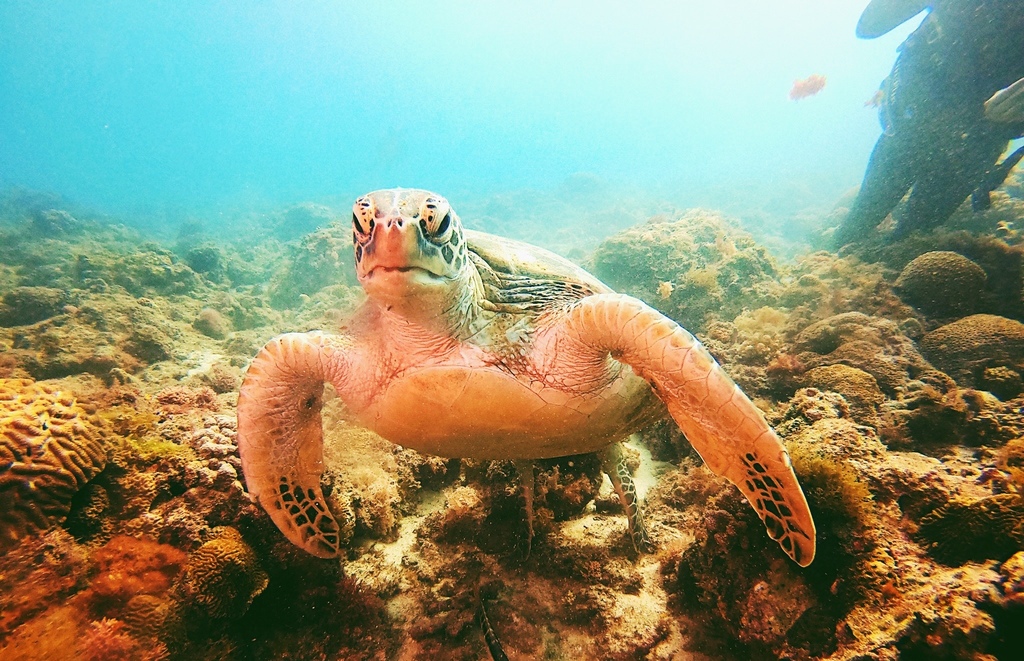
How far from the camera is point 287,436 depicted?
2.65 meters

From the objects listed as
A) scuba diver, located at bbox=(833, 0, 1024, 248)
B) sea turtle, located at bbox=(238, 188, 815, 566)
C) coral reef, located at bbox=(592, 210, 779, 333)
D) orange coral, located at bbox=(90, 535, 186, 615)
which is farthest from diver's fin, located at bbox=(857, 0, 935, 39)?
orange coral, located at bbox=(90, 535, 186, 615)

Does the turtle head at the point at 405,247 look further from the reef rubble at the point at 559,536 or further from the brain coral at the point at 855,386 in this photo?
the brain coral at the point at 855,386

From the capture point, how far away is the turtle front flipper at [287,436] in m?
2.53

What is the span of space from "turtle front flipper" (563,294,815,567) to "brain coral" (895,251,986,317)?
5.59 metres

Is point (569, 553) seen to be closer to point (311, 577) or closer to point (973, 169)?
point (311, 577)

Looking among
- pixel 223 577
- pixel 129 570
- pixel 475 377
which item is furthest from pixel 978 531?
pixel 129 570

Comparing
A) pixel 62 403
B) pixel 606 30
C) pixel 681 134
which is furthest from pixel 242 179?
pixel 681 134

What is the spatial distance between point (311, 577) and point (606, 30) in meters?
144

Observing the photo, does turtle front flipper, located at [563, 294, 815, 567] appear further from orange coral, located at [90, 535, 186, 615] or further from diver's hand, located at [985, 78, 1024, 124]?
diver's hand, located at [985, 78, 1024, 124]

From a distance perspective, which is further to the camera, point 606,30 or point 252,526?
point 606,30

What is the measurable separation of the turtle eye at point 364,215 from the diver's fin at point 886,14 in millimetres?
14611

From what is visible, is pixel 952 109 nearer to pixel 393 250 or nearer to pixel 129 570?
pixel 393 250

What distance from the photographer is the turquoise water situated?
9300 centimetres

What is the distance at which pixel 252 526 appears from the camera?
2600mm
